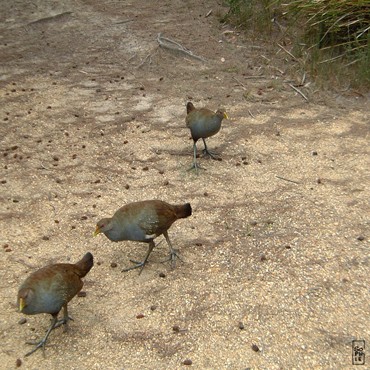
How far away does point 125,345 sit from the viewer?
341 cm

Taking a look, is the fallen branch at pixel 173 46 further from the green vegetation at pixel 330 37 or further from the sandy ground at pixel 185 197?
the green vegetation at pixel 330 37

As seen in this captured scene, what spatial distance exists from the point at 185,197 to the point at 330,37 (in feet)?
13.4

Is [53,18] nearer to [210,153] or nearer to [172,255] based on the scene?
[210,153]

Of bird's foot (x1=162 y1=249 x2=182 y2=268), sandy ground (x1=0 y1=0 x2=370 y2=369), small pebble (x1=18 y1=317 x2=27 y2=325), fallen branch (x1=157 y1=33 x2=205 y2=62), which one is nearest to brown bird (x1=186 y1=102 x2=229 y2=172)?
sandy ground (x1=0 y1=0 x2=370 y2=369)

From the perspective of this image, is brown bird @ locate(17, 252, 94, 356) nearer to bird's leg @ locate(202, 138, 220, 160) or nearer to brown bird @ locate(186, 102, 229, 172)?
brown bird @ locate(186, 102, 229, 172)

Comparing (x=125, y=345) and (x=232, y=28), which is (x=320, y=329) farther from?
(x=232, y=28)

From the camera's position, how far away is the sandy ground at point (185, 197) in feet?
11.4

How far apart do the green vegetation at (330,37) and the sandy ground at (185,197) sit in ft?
1.02

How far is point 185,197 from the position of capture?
16.4 ft

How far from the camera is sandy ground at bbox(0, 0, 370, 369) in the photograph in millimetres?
3480

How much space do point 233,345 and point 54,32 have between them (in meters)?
7.05

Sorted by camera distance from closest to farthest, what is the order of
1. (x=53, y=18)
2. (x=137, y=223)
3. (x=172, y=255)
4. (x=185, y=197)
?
(x=137, y=223) → (x=172, y=255) → (x=185, y=197) → (x=53, y=18)

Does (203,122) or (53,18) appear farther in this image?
(53,18)

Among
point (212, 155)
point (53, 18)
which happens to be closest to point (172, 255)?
point (212, 155)
